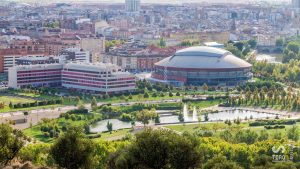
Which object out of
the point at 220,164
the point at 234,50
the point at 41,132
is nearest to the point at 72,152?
the point at 220,164

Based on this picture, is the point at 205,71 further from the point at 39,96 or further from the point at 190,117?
the point at 190,117

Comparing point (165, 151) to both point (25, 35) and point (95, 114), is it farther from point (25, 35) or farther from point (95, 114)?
point (25, 35)

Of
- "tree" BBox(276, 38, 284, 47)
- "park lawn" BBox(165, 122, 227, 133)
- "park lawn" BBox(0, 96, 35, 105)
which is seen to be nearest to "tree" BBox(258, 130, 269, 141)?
"park lawn" BBox(165, 122, 227, 133)

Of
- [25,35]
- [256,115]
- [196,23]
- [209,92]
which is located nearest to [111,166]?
[256,115]

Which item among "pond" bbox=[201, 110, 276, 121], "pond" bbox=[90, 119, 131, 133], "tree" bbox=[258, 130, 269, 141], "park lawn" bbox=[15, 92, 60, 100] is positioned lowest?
"pond" bbox=[201, 110, 276, 121]

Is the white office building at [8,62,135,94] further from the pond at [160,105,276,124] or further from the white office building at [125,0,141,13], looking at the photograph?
the white office building at [125,0,141,13]

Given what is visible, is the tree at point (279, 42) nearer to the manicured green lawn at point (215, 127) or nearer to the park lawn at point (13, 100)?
the park lawn at point (13, 100)
